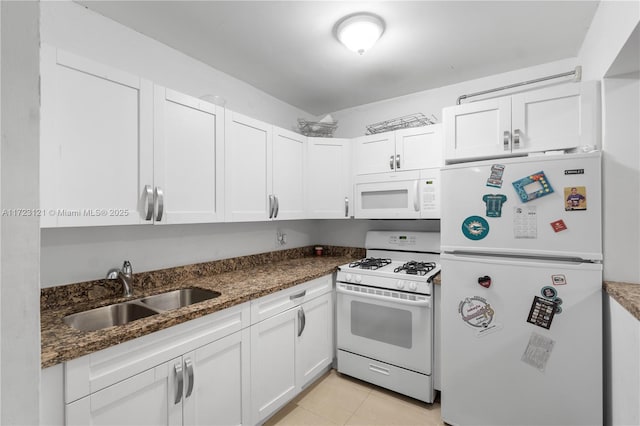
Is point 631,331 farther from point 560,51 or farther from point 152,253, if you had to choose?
point 152,253

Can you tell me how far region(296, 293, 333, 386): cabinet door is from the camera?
2156mm

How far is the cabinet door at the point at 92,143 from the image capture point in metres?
1.28

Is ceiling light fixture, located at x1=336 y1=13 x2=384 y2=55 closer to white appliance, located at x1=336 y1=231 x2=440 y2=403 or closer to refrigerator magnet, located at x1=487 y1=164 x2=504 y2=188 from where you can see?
refrigerator magnet, located at x1=487 y1=164 x2=504 y2=188

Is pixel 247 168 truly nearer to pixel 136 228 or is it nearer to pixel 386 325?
pixel 136 228

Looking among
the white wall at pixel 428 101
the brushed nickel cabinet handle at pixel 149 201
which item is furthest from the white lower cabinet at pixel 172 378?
the white wall at pixel 428 101

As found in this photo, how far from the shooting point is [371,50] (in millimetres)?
2135

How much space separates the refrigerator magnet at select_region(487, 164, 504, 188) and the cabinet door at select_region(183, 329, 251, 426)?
170cm

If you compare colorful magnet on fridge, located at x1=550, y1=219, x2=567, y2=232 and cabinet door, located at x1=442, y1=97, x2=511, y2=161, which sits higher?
cabinet door, located at x1=442, y1=97, x2=511, y2=161

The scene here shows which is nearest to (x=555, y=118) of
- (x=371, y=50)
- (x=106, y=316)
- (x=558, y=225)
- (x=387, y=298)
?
(x=558, y=225)

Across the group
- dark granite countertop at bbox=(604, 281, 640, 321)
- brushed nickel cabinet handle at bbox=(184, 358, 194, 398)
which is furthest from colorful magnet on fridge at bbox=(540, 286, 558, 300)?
brushed nickel cabinet handle at bbox=(184, 358, 194, 398)

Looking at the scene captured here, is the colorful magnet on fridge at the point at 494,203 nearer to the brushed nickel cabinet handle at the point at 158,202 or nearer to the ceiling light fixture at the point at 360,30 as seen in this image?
the ceiling light fixture at the point at 360,30

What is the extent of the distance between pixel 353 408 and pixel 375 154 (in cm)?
201

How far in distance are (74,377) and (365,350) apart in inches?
72.4

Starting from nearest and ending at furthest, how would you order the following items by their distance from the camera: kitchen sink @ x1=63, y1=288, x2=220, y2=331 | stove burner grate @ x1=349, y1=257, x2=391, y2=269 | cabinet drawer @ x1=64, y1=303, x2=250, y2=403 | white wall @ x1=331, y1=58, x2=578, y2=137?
cabinet drawer @ x1=64, y1=303, x2=250, y2=403, kitchen sink @ x1=63, y1=288, x2=220, y2=331, white wall @ x1=331, y1=58, x2=578, y2=137, stove burner grate @ x1=349, y1=257, x2=391, y2=269
